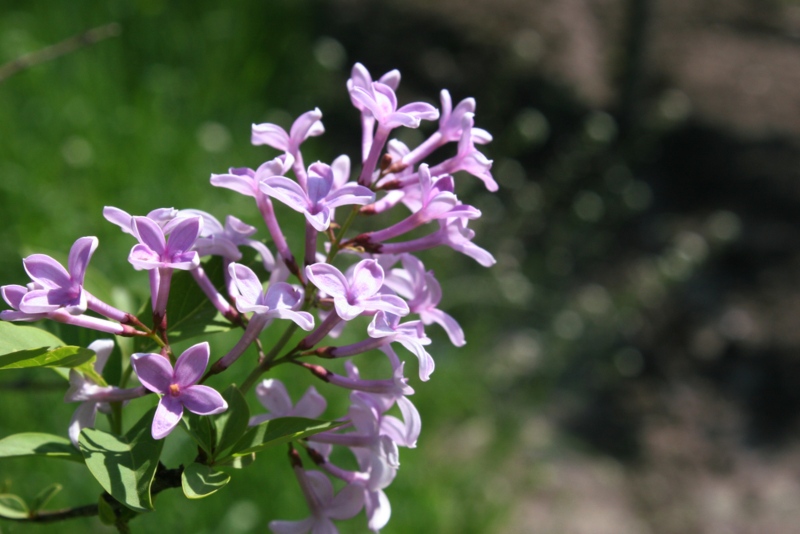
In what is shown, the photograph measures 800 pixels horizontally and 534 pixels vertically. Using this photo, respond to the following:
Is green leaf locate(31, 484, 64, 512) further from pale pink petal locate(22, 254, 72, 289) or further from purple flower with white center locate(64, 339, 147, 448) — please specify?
pale pink petal locate(22, 254, 72, 289)

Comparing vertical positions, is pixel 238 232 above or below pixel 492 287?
above

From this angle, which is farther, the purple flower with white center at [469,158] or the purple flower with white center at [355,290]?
the purple flower with white center at [469,158]

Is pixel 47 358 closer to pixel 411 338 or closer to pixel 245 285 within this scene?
pixel 245 285

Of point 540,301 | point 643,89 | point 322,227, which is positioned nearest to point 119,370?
point 322,227

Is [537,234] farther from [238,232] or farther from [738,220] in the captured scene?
[238,232]

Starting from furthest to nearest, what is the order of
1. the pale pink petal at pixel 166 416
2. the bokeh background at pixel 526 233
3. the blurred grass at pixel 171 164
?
1. the bokeh background at pixel 526 233
2. the blurred grass at pixel 171 164
3. the pale pink petal at pixel 166 416

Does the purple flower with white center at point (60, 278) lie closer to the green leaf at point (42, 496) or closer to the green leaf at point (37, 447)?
the green leaf at point (37, 447)

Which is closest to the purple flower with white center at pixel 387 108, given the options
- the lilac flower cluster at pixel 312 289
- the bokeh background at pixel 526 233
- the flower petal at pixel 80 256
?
the lilac flower cluster at pixel 312 289

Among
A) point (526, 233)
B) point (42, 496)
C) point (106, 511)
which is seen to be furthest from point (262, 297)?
point (526, 233)

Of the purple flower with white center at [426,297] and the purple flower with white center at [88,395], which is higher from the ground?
the purple flower with white center at [426,297]
